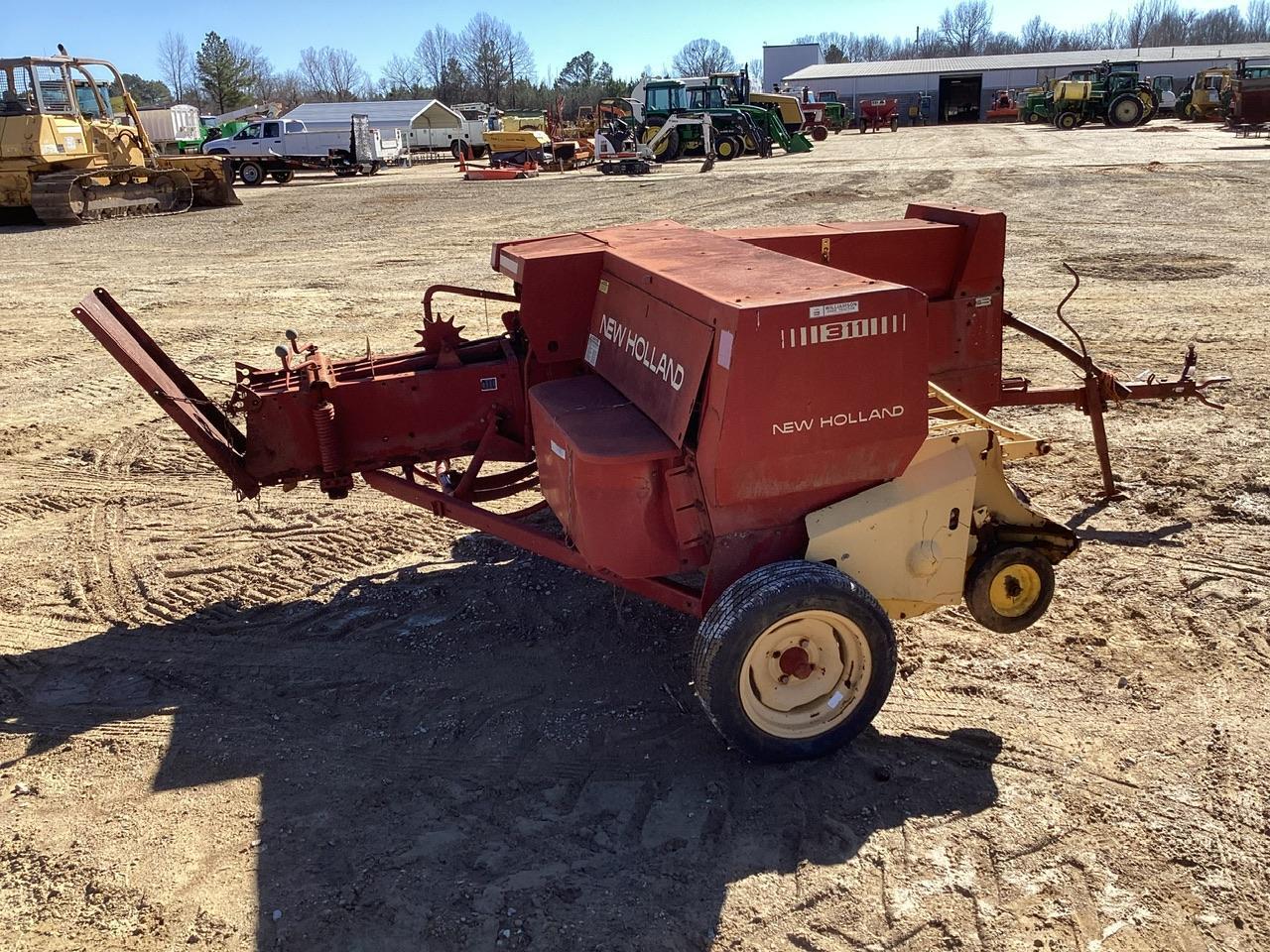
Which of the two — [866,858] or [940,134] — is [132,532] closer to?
[866,858]

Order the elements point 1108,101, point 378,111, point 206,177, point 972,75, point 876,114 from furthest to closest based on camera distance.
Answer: point 972,75, point 876,114, point 378,111, point 1108,101, point 206,177

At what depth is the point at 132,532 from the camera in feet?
18.2

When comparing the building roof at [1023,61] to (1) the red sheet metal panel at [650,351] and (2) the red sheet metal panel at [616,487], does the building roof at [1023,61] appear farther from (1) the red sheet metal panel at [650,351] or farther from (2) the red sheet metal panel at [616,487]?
(2) the red sheet metal panel at [616,487]

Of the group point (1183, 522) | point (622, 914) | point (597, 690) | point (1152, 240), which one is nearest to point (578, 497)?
point (597, 690)

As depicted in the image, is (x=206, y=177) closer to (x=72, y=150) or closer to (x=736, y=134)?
(x=72, y=150)

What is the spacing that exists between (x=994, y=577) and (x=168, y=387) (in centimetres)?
348

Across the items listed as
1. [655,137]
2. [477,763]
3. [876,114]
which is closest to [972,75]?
[876,114]

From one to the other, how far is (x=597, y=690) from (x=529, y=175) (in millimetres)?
25634

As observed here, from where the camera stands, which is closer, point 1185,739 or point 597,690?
point 1185,739

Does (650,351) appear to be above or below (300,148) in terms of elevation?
below

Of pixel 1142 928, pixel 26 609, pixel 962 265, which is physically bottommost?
pixel 1142 928

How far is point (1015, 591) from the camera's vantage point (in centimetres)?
395

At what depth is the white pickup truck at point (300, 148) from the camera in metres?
29.5

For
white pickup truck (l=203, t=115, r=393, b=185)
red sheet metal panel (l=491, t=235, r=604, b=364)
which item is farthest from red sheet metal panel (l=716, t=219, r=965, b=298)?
white pickup truck (l=203, t=115, r=393, b=185)
